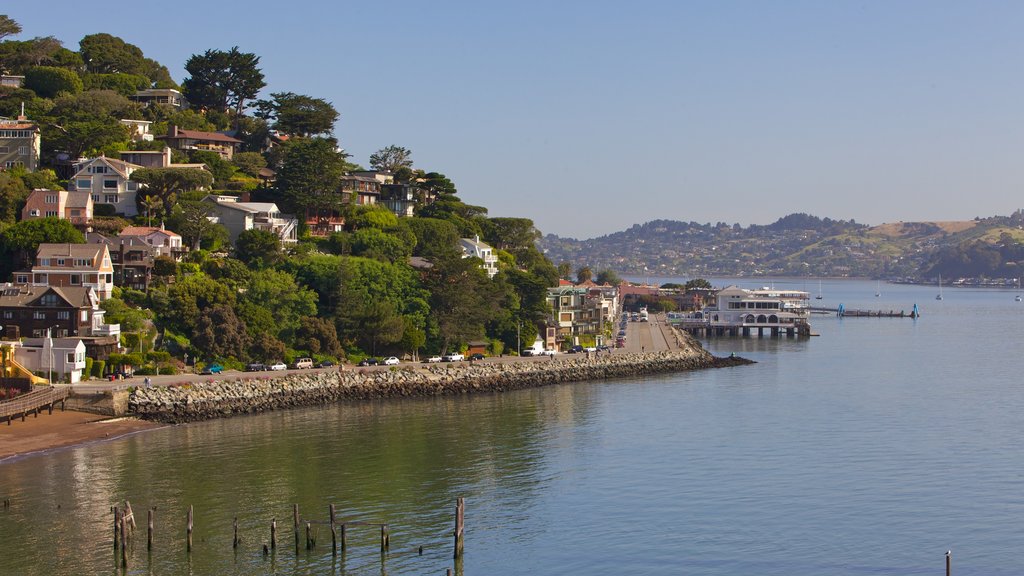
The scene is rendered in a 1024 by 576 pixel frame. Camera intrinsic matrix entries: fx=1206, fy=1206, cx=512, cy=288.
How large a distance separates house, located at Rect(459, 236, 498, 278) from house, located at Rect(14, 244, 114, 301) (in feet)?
119

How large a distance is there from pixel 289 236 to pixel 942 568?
193 ft

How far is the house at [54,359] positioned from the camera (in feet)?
193

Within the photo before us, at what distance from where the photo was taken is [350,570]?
32.8 m

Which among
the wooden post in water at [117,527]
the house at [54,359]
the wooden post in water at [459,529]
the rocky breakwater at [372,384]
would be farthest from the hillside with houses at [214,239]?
the wooden post in water at [459,529]

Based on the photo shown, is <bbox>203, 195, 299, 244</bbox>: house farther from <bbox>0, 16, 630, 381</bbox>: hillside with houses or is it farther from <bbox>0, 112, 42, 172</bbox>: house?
<bbox>0, 112, 42, 172</bbox>: house

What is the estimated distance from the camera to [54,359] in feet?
194

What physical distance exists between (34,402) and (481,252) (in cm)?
5159

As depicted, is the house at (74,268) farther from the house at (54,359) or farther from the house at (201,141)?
the house at (201,141)

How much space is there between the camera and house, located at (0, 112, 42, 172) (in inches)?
3371

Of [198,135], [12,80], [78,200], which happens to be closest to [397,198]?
[198,135]

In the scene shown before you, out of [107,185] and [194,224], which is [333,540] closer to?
[194,224]

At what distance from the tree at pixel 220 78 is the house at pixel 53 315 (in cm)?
5106

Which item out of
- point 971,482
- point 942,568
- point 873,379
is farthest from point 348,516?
point 873,379

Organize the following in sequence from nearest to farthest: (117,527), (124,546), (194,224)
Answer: (124,546)
(117,527)
(194,224)
